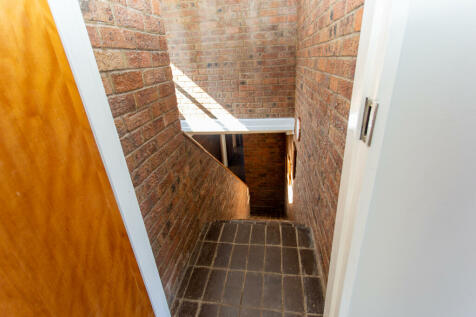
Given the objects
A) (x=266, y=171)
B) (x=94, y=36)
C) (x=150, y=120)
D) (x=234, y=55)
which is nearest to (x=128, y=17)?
(x=94, y=36)

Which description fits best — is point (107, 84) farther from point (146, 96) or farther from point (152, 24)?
point (152, 24)

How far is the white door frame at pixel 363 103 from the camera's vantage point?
0.42 meters

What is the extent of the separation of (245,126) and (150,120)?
8.26ft

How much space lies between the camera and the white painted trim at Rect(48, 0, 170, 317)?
0.70m

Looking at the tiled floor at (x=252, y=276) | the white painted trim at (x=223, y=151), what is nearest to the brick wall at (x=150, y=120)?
the tiled floor at (x=252, y=276)

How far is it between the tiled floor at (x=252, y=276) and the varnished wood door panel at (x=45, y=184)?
814 millimetres

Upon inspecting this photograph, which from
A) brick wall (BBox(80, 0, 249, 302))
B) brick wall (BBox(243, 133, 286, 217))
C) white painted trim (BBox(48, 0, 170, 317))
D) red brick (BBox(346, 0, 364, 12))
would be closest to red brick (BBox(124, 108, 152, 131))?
brick wall (BBox(80, 0, 249, 302))

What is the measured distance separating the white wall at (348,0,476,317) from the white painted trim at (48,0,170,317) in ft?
2.94

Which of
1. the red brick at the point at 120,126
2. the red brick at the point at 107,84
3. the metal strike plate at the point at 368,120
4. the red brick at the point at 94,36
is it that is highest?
the red brick at the point at 94,36

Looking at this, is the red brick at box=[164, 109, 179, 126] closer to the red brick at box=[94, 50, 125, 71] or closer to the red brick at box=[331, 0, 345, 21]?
the red brick at box=[94, 50, 125, 71]

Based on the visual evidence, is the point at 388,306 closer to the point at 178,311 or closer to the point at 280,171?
the point at 178,311

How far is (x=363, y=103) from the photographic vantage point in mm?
526

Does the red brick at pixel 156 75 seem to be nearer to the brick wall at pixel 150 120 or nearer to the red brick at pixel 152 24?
the brick wall at pixel 150 120

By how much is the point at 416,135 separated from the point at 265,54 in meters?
3.07
